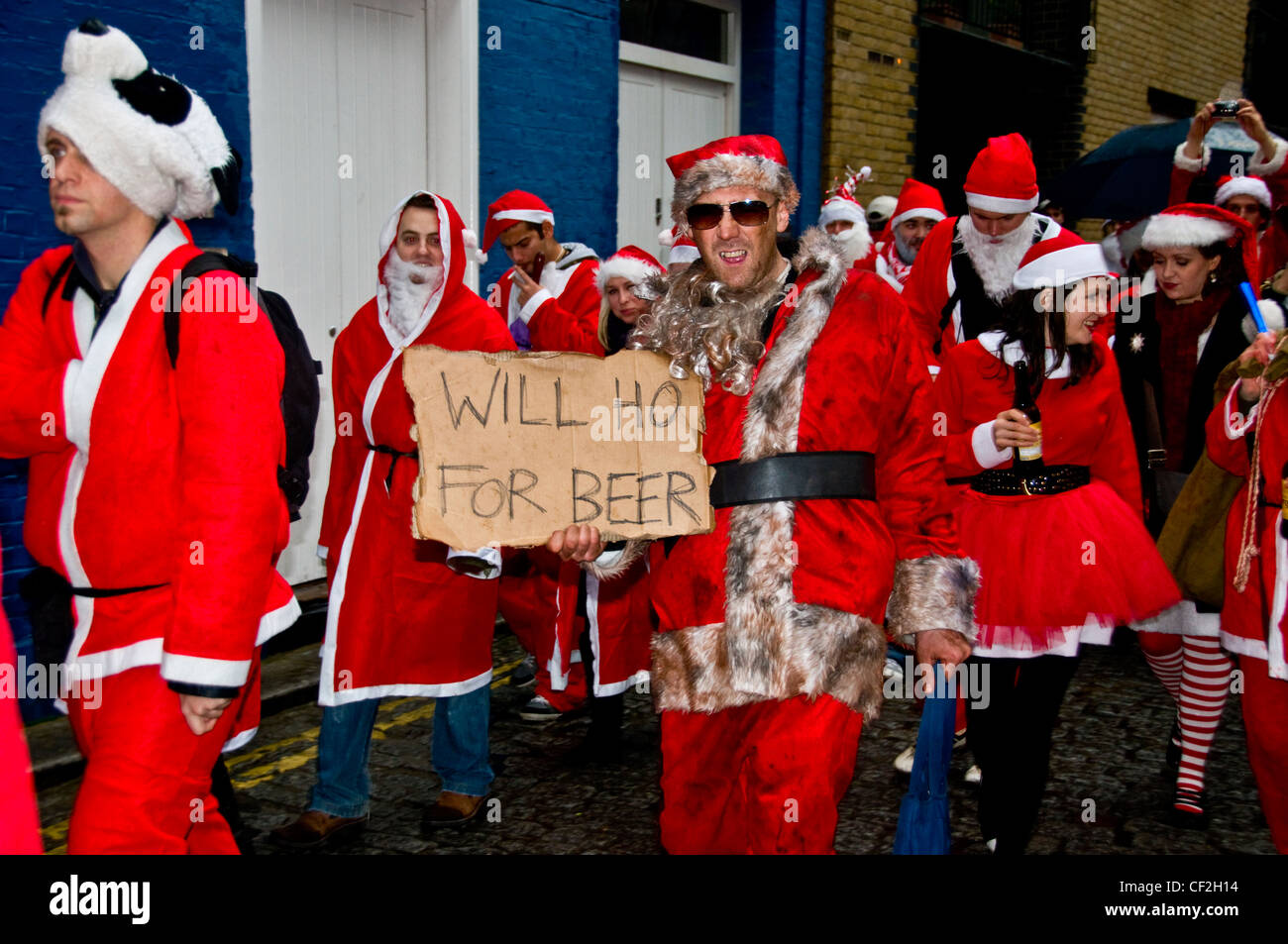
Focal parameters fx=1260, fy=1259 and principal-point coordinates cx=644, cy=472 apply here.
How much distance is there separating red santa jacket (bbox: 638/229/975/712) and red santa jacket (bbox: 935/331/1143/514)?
3.78 feet

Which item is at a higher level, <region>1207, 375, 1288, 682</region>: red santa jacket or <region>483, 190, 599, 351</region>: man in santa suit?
<region>483, 190, 599, 351</region>: man in santa suit

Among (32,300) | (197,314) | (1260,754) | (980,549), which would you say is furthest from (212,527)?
(1260,754)

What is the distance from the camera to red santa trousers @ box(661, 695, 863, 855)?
9.67ft

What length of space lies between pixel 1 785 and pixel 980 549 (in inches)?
129

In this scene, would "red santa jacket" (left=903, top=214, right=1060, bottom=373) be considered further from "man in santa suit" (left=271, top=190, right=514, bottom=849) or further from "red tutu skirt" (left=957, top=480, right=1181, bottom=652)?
"man in santa suit" (left=271, top=190, right=514, bottom=849)

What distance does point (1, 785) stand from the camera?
1.87 m

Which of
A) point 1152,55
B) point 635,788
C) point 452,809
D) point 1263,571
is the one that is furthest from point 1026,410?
point 1152,55

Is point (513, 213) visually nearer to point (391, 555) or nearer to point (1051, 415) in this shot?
point (391, 555)

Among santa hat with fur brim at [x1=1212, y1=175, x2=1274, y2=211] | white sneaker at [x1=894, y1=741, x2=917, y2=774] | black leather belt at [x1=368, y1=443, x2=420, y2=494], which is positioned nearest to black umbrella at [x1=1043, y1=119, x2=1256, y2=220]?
santa hat with fur brim at [x1=1212, y1=175, x2=1274, y2=211]

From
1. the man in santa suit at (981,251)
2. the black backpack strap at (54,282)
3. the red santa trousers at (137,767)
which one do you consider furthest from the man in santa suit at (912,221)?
the red santa trousers at (137,767)

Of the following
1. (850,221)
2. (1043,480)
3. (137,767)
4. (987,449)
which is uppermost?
(850,221)

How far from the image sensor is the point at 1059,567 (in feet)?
13.9

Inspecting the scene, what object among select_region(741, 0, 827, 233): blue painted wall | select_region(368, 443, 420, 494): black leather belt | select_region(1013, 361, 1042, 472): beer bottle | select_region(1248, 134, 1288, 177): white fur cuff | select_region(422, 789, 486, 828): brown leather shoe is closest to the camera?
select_region(1013, 361, 1042, 472): beer bottle

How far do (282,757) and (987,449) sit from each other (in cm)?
334
